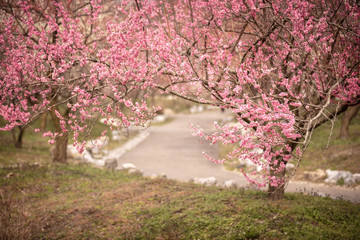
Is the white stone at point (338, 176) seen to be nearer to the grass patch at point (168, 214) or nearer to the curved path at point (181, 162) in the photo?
the curved path at point (181, 162)

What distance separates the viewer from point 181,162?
1562 cm

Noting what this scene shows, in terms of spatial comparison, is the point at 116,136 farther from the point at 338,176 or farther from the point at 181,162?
the point at 338,176

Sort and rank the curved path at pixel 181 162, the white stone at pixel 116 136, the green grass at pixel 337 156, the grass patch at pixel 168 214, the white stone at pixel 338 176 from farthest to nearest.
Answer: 1. the white stone at pixel 116 136
2. the green grass at pixel 337 156
3. the white stone at pixel 338 176
4. the curved path at pixel 181 162
5. the grass patch at pixel 168 214

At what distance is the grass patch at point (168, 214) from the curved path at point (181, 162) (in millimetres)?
2184

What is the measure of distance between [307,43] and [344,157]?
30.6 feet

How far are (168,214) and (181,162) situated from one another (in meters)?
9.14

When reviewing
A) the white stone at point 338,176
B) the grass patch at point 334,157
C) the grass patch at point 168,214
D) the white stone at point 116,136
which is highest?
the white stone at point 116,136

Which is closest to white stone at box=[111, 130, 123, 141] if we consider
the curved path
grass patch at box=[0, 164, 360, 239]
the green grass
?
the curved path

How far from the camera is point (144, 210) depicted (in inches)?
278

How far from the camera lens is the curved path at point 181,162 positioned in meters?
10.2

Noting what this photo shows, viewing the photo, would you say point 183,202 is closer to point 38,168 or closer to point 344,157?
point 38,168

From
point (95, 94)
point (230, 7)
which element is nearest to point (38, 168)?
point (95, 94)

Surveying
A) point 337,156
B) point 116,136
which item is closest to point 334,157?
point 337,156

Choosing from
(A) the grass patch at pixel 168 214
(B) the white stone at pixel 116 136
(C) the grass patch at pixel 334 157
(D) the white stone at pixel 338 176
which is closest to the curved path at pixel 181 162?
(D) the white stone at pixel 338 176
